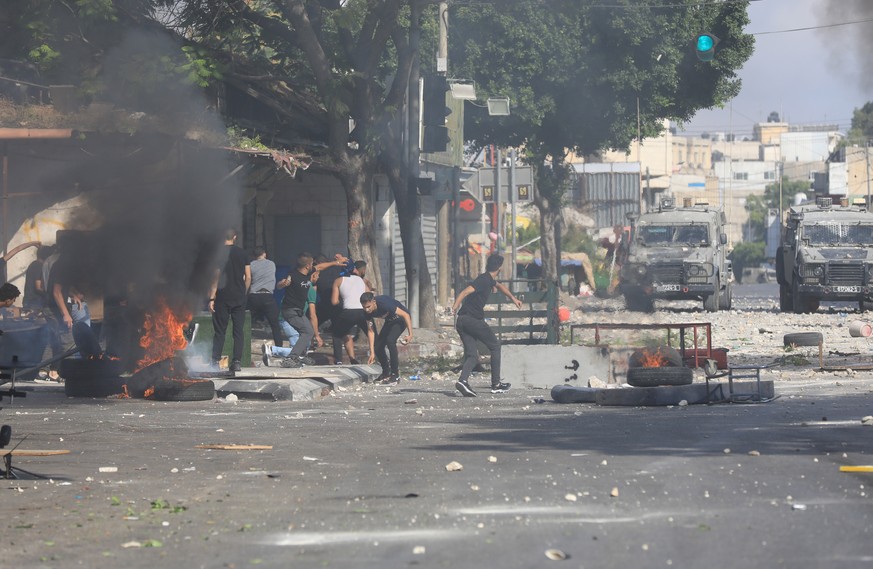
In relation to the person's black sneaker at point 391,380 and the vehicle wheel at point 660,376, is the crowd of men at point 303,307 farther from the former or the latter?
the vehicle wheel at point 660,376

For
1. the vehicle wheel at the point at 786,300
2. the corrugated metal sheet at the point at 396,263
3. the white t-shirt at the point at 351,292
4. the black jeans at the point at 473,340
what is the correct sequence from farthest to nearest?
the vehicle wheel at the point at 786,300 < the corrugated metal sheet at the point at 396,263 < the white t-shirt at the point at 351,292 < the black jeans at the point at 473,340

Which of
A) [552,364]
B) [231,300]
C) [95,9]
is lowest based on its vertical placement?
[552,364]

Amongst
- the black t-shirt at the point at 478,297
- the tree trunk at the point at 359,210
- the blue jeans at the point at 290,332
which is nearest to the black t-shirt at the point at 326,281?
the blue jeans at the point at 290,332

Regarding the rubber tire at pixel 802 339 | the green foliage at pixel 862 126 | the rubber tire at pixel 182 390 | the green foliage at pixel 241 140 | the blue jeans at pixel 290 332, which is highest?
the green foliage at pixel 862 126

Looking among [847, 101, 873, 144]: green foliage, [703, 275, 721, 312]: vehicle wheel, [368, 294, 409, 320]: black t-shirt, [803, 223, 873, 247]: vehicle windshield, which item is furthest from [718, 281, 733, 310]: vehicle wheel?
[847, 101, 873, 144]: green foliage

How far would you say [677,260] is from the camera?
106 feet

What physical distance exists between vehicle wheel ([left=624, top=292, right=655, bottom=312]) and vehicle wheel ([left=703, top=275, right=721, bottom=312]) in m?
1.31

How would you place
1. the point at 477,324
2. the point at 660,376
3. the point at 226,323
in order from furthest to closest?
the point at 226,323 → the point at 477,324 → the point at 660,376

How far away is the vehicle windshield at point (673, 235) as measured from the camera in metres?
33.1

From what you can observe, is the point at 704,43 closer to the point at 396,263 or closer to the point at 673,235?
the point at 396,263

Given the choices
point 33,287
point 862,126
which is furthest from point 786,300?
point 862,126

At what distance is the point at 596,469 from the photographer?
338 inches

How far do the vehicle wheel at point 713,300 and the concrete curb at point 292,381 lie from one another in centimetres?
1626

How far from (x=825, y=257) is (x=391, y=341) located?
57.1 ft
